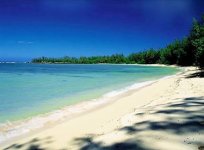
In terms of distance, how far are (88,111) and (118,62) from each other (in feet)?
475

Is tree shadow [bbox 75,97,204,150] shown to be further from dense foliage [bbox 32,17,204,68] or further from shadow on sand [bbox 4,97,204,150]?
dense foliage [bbox 32,17,204,68]

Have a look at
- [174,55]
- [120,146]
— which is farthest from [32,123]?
[174,55]

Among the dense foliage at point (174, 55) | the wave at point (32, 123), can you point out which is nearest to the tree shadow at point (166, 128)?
the wave at point (32, 123)

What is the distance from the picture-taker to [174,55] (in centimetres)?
9088

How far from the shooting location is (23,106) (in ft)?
44.5

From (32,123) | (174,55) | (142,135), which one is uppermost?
(174,55)

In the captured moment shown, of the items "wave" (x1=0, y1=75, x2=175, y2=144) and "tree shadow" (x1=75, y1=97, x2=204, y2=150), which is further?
"wave" (x1=0, y1=75, x2=175, y2=144)

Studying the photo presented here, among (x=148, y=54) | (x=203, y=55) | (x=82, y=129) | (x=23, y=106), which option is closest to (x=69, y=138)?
(x=82, y=129)

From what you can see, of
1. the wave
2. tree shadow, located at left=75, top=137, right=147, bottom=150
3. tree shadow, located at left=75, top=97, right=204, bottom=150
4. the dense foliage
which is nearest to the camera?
tree shadow, located at left=75, top=137, right=147, bottom=150

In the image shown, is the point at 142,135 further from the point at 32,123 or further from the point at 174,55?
the point at 174,55

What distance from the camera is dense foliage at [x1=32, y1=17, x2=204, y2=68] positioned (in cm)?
2728

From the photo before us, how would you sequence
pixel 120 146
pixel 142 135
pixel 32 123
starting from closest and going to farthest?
pixel 120 146 → pixel 142 135 → pixel 32 123

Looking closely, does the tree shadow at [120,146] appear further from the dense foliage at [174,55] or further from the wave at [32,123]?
the dense foliage at [174,55]

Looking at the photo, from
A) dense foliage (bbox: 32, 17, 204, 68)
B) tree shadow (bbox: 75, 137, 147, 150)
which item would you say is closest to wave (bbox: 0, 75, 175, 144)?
tree shadow (bbox: 75, 137, 147, 150)
